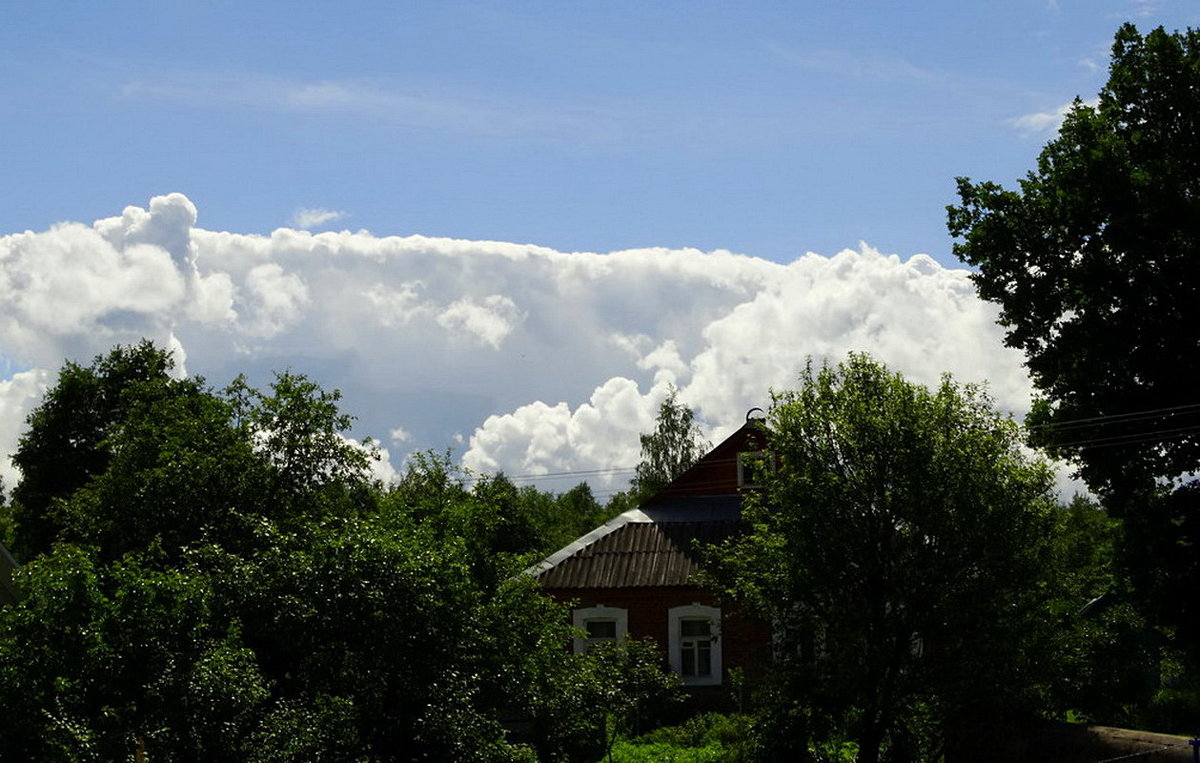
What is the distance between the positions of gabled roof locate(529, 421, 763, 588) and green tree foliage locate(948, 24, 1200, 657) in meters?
9.10

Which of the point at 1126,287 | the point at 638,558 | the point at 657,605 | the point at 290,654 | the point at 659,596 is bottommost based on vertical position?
the point at 290,654

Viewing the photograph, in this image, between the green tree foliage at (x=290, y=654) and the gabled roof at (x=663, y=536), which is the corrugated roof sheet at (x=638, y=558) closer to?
the gabled roof at (x=663, y=536)

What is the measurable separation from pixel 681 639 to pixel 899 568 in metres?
15.7

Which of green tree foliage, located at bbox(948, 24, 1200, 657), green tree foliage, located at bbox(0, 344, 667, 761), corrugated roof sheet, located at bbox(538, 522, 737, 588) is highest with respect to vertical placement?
green tree foliage, located at bbox(948, 24, 1200, 657)

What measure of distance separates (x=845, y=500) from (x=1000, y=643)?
10.8 ft

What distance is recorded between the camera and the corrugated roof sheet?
35656 millimetres

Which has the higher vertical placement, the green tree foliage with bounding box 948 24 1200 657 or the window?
the green tree foliage with bounding box 948 24 1200 657

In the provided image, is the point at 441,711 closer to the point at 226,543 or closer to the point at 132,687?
Answer: the point at 132,687

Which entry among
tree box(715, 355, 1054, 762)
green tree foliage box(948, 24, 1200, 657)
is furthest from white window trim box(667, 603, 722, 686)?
tree box(715, 355, 1054, 762)

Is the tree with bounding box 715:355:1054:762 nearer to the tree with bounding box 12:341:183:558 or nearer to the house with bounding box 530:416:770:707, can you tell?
the house with bounding box 530:416:770:707

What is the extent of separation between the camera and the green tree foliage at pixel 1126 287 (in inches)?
1064

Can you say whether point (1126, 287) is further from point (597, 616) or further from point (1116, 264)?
point (597, 616)

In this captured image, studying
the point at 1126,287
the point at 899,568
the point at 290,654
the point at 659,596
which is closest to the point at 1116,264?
the point at 1126,287

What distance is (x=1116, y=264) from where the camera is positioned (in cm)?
2750
